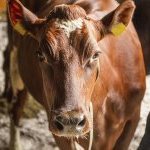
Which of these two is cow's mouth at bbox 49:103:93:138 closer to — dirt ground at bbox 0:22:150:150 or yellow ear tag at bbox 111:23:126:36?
yellow ear tag at bbox 111:23:126:36

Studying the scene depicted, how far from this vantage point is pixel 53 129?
123 inches

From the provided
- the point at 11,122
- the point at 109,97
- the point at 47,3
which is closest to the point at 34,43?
the point at 47,3

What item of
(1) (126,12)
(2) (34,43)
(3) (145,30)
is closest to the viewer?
(1) (126,12)

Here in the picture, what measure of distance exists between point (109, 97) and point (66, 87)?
0.71 m

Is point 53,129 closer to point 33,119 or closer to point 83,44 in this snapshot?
point 83,44

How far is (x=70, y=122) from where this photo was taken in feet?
9.95

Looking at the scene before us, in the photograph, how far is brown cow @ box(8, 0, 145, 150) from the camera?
10.3 ft

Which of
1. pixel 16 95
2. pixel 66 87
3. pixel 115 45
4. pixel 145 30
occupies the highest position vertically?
pixel 66 87

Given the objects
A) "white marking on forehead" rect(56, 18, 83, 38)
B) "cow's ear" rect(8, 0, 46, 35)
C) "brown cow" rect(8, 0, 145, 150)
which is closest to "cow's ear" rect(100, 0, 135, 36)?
"brown cow" rect(8, 0, 145, 150)

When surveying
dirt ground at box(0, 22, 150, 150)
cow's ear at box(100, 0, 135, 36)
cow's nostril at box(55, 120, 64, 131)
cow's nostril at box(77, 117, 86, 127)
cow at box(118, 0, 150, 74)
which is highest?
cow's ear at box(100, 0, 135, 36)

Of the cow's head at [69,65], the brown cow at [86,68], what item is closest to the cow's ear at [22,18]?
the brown cow at [86,68]

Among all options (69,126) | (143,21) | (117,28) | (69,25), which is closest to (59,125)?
(69,126)

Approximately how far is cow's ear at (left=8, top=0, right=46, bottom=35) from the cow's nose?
641mm

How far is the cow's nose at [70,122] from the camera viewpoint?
3031mm
